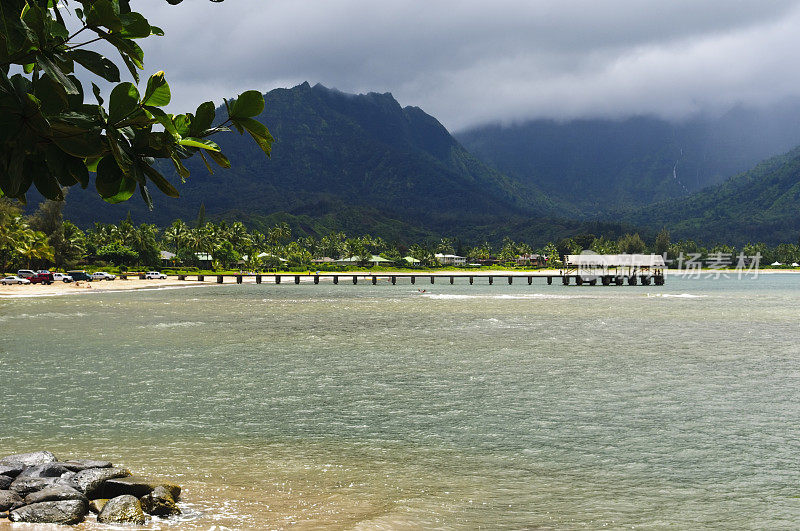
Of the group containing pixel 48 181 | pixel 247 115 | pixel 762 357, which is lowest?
pixel 762 357

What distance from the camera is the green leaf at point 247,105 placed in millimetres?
2939

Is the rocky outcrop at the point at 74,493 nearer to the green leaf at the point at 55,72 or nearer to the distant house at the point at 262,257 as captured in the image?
the green leaf at the point at 55,72

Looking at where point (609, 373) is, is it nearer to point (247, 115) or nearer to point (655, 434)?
point (655, 434)

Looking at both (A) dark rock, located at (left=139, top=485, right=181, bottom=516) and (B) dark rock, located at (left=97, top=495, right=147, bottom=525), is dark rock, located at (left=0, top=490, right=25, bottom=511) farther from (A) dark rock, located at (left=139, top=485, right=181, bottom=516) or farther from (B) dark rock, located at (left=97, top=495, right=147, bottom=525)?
(A) dark rock, located at (left=139, top=485, right=181, bottom=516)

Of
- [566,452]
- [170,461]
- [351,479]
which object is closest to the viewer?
[351,479]

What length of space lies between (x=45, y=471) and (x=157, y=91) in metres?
11.3

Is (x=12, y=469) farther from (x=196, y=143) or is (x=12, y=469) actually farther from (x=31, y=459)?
(x=196, y=143)

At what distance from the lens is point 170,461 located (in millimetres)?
14453

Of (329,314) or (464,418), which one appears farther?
(329,314)

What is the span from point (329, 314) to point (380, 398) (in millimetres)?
38102

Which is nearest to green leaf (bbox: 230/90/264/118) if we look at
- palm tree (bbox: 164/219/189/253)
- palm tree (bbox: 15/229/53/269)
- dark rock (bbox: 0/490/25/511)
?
dark rock (bbox: 0/490/25/511)

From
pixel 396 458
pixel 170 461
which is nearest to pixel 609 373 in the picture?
pixel 396 458

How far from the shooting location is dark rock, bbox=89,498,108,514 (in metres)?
10.9

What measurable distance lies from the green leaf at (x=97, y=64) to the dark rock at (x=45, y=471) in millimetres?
11004
